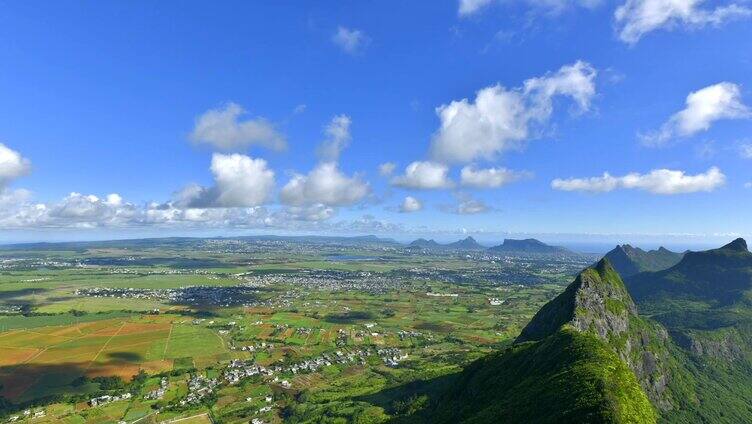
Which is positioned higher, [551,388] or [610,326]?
[551,388]

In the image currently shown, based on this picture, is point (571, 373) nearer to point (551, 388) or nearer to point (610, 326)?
point (551, 388)

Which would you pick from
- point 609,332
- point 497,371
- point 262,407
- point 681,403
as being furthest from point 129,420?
point 681,403

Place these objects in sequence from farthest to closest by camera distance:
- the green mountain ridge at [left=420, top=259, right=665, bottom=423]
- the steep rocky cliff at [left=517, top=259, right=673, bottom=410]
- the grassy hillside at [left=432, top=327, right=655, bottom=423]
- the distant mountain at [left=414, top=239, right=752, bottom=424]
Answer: the steep rocky cliff at [left=517, top=259, right=673, bottom=410]
the distant mountain at [left=414, top=239, right=752, bottom=424]
the green mountain ridge at [left=420, top=259, right=665, bottom=423]
the grassy hillside at [left=432, top=327, right=655, bottom=423]

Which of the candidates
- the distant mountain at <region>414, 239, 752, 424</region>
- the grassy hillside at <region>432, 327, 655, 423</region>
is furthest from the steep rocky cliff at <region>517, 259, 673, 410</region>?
the grassy hillside at <region>432, 327, 655, 423</region>

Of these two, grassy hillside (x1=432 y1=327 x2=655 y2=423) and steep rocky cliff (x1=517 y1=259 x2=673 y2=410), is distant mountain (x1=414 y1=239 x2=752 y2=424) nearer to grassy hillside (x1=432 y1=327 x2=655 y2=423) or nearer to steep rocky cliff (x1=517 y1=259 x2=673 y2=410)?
grassy hillside (x1=432 y1=327 x2=655 y2=423)

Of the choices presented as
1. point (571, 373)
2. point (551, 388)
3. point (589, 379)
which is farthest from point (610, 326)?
point (589, 379)

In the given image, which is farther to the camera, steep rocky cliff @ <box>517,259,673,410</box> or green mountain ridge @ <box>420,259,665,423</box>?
steep rocky cliff @ <box>517,259,673,410</box>

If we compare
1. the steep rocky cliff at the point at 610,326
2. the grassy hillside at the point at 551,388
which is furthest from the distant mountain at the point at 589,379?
the steep rocky cliff at the point at 610,326

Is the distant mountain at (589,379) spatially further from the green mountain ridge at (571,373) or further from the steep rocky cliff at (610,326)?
the steep rocky cliff at (610,326)

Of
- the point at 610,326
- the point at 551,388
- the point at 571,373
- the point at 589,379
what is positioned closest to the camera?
the point at 589,379

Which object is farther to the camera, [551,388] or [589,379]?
[551,388]

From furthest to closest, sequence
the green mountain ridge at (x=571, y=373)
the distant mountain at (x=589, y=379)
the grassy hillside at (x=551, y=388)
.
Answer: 1. the distant mountain at (x=589, y=379)
2. the green mountain ridge at (x=571, y=373)
3. the grassy hillside at (x=551, y=388)

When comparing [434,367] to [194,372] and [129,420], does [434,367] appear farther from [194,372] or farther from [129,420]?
[129,420]

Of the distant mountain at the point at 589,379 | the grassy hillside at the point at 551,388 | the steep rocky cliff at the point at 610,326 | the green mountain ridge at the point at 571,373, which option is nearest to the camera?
the grassy hillside at the point at 551,388
